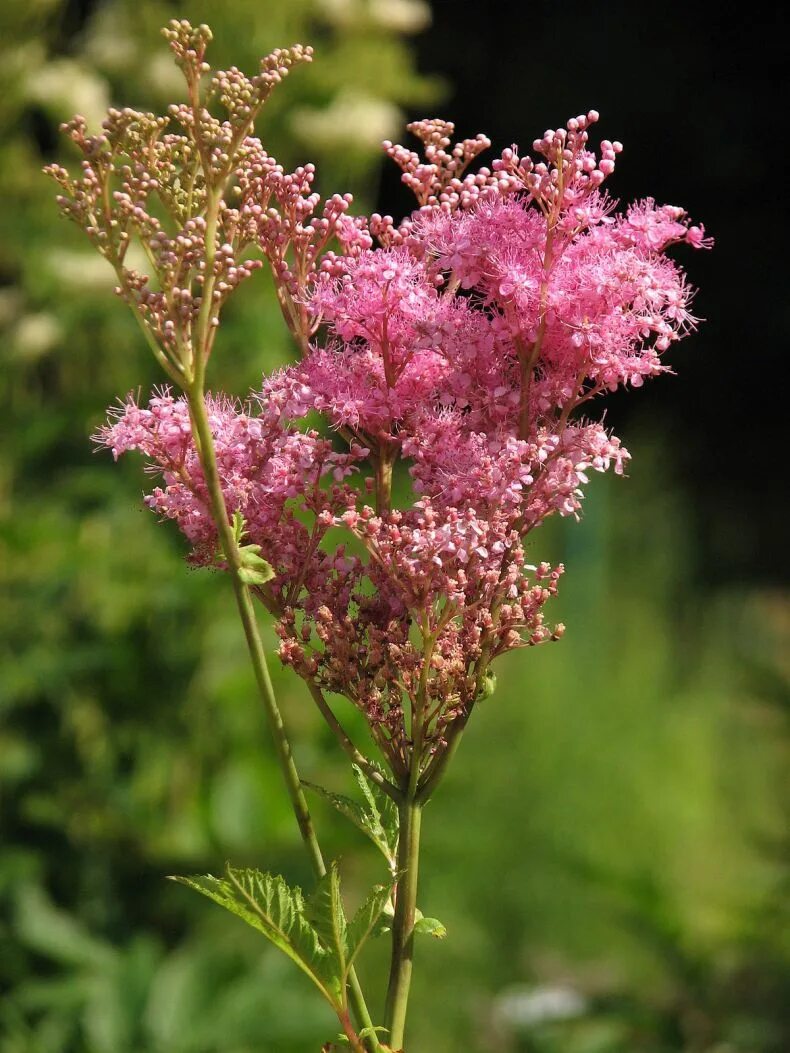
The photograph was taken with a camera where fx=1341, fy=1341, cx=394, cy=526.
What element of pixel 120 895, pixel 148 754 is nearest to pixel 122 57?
pixel 148 754

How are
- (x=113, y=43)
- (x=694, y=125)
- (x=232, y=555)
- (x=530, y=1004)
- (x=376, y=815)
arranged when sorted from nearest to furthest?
(x=232, y=555) → (x=376, y=815) → (x=530, y=1004) → (x=113, y=43) → (x=694, y=125)

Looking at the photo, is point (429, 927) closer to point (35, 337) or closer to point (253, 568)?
point (253, 568)

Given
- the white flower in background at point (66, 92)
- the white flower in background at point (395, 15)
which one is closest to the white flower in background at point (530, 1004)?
the white flower in background at point (66, 92)

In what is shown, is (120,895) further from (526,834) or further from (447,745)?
(447,745)

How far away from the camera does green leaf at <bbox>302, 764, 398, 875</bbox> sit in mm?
844

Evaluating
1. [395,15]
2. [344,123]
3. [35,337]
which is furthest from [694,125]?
[35,337]

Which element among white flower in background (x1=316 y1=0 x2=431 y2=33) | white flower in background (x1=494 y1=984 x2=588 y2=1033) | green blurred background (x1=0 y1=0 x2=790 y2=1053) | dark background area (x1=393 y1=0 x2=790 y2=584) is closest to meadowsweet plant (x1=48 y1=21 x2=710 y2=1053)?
green blurred background (x1=0 y1=0 x2=790 y2=1053)

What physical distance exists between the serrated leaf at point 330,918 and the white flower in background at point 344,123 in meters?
2.68

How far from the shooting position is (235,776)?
10.1ft

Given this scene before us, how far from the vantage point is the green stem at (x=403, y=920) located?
82 centimetres

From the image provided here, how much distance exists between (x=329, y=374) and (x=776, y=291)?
845cm

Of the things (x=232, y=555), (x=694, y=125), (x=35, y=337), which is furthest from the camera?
(x=694, y=125)

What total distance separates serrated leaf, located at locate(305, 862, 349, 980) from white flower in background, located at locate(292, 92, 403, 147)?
2683mm

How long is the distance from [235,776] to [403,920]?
231cm
